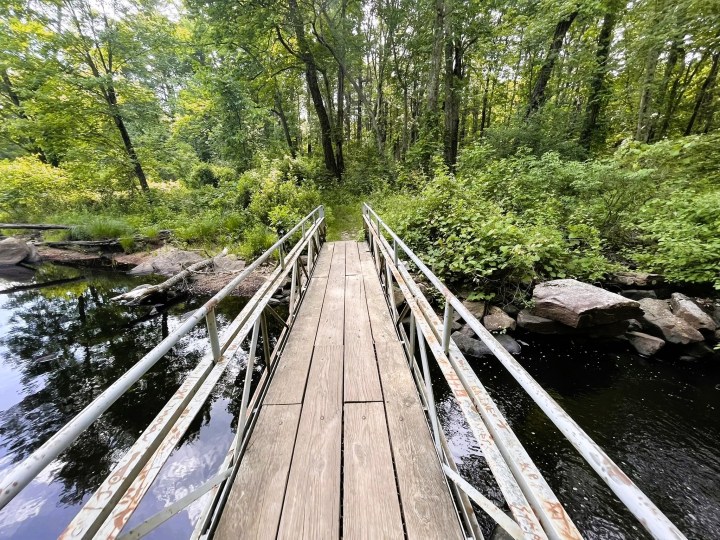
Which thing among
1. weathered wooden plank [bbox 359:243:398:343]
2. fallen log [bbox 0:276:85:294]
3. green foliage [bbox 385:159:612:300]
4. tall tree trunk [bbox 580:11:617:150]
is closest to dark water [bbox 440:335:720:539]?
green foliage [bbox 385:159:612:300]

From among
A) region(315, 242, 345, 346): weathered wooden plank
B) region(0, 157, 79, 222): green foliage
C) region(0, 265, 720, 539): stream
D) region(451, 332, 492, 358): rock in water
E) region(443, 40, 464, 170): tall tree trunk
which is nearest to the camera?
region(0, 265, 720, 539): stream

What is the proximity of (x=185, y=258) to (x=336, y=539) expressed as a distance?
1017cm

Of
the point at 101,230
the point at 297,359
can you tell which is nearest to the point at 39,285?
the point at 101,230

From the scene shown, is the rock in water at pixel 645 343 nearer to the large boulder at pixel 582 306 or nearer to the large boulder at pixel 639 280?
the large boulder at pixel 582 306

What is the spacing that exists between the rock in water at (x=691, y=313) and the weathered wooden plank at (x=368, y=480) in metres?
5.82

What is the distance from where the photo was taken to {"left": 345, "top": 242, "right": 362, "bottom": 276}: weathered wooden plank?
6221 mm

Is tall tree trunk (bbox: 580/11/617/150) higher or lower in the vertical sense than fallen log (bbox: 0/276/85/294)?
higher

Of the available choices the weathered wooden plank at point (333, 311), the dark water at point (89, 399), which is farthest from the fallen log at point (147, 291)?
the weathered wooden plank at point (333, 311)

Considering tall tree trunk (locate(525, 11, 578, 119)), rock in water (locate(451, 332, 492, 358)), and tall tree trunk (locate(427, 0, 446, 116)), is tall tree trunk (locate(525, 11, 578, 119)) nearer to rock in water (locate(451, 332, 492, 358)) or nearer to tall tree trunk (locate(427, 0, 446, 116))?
tall tree trunk (locate(427, 0, 446, 116))

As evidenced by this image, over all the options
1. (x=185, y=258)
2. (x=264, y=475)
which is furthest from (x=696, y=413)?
(x=185, y=258)

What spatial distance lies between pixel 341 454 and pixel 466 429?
98.8 inches

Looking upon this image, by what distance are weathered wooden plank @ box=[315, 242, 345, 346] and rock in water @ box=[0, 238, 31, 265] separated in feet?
42.5

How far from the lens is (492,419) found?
1.53 metres

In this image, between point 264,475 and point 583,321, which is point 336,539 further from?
point 583,321
